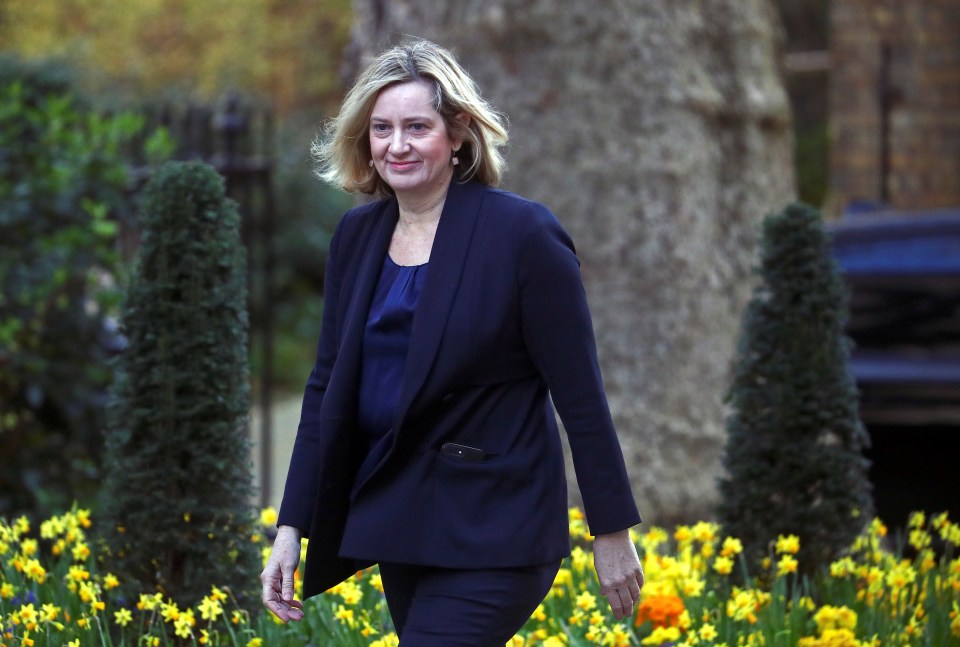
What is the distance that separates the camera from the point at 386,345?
8.64ft

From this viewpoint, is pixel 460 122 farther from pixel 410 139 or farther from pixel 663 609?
pixel 663 609

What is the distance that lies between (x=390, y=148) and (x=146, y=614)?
1547mm

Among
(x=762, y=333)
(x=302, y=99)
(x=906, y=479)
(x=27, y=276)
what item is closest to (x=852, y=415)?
(x=762, y=333)

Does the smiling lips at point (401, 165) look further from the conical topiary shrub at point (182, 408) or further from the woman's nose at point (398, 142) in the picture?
the conical topiary shrub at point (182, 408)

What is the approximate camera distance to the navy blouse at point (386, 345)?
261cm

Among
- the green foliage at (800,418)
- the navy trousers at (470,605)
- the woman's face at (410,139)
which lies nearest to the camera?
the navy trousers at (470,605)

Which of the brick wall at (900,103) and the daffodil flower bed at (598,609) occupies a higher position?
the brick wall at (900,103)

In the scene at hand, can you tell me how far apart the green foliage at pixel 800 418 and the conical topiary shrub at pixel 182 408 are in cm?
138

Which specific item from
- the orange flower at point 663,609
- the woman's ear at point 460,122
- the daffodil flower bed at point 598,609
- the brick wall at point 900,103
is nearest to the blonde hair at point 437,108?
the woman's ear at point 460,122

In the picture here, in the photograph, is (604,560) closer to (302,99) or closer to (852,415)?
(852,415)

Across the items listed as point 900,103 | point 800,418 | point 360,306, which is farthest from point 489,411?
point 900,103

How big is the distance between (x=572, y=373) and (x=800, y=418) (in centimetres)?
162

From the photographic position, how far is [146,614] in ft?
11.8

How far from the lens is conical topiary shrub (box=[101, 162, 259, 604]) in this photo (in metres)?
3.53
